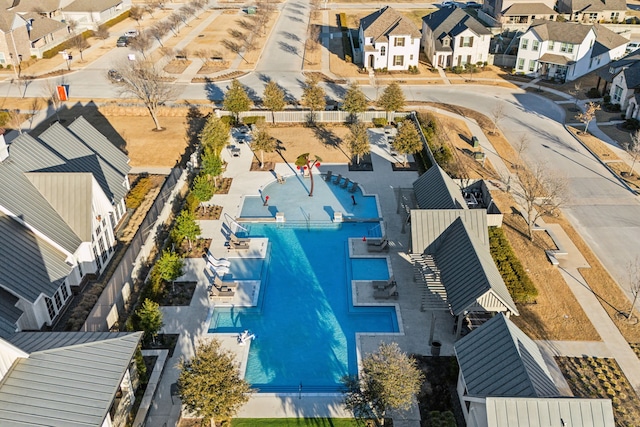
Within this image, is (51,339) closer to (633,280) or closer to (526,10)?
(633,280)

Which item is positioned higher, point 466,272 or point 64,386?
point 64,386

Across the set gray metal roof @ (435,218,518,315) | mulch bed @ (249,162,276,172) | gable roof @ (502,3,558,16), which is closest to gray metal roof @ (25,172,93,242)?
mulch bed @ (249,162,276,172)

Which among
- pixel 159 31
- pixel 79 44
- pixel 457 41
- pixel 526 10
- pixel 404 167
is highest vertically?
pixel 526 10

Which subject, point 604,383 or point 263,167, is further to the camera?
point 263,167

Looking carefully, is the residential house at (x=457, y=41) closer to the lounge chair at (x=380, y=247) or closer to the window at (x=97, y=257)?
the lounge chair at (x=380, y=247)

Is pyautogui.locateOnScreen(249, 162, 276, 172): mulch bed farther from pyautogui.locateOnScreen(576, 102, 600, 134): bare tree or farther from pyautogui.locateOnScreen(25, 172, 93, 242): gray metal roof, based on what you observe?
pyautogui.locateOnScreen(576, 102, 600, 134): bare tree

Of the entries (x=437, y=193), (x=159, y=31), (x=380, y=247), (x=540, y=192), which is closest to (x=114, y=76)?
(x=159, y=31)

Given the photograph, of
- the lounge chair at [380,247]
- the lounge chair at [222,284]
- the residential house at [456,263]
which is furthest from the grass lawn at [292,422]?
the lounge chair at [380,247]

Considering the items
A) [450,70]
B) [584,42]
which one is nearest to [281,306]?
[450,70]
